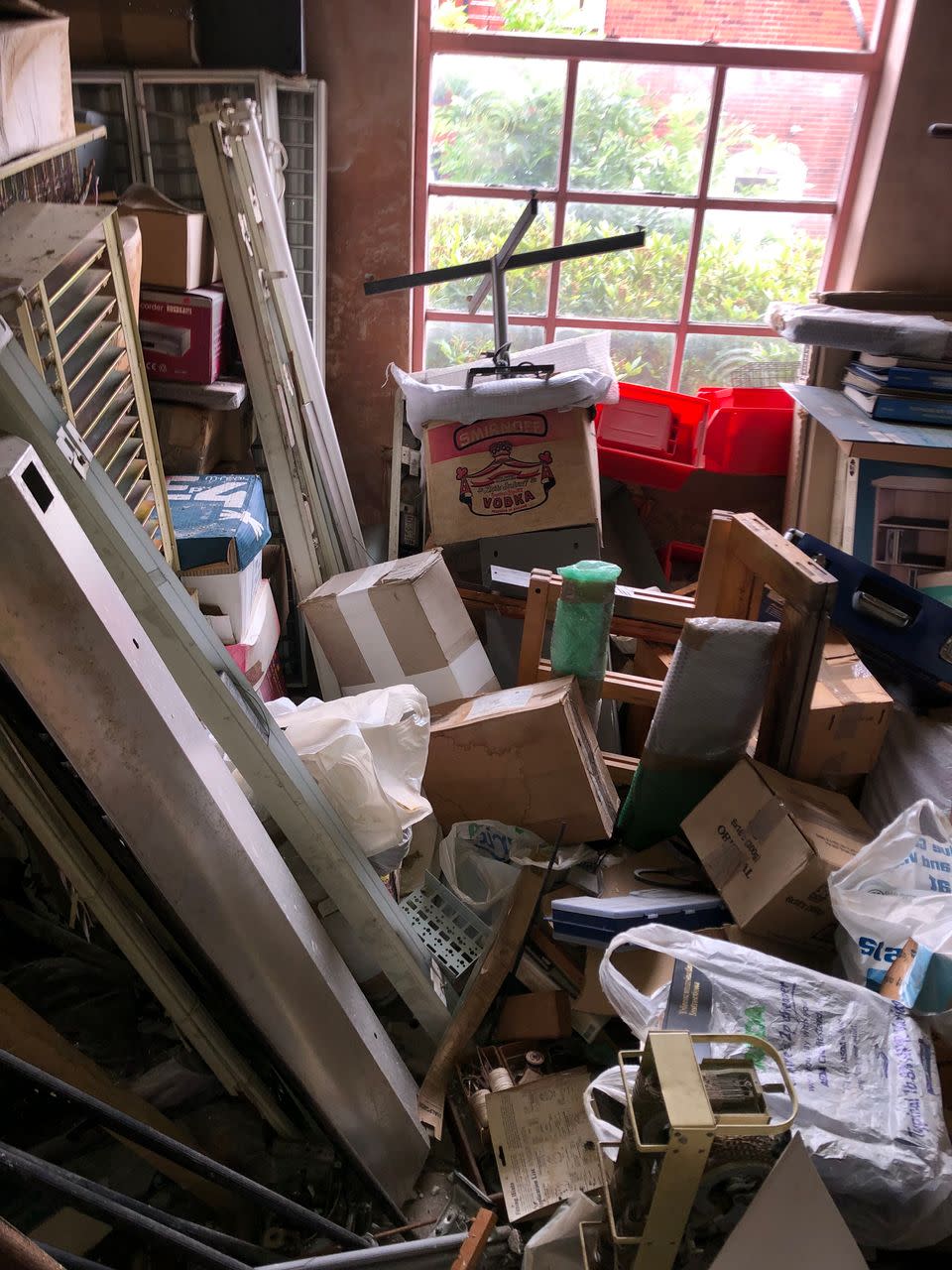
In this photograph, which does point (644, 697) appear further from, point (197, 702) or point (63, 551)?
point (63, 551)

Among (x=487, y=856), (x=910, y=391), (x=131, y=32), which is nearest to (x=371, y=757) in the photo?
(x=487, y=856)

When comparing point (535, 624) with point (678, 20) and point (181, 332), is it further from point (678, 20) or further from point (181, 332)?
point (678, 20)

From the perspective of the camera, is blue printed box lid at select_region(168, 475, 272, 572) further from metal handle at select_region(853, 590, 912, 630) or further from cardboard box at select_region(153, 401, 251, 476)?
metal handle at select_region(853, 590, 912, 630)

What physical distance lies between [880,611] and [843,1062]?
106 centimetres

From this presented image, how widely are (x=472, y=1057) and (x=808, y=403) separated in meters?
1.92

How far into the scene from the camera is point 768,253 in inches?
116

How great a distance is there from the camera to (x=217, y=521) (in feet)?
6.80

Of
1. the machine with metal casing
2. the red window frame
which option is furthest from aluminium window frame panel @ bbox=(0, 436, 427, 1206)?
the red window frame

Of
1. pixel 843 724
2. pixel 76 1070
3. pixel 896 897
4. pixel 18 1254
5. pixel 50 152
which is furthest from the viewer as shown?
pixel 843 724

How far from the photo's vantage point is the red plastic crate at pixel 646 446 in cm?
288

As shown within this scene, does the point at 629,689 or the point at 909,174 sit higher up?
the point at 909,174

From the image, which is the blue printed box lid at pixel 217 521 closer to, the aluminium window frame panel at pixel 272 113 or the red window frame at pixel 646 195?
the aluminium window frame panel at pixel 272 113

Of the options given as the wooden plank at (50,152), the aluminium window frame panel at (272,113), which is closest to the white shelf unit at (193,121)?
the aluminium window frame panel at (272,113)

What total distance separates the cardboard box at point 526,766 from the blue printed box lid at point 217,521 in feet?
1.96
